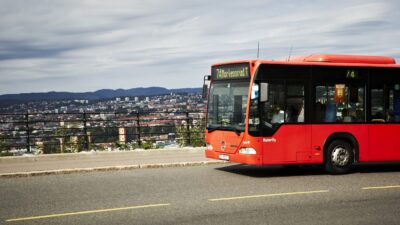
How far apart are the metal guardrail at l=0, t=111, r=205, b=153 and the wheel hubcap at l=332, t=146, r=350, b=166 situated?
7311 millimetres

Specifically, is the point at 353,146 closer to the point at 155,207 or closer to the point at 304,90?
the point at 304,90

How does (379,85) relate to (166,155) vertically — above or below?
above

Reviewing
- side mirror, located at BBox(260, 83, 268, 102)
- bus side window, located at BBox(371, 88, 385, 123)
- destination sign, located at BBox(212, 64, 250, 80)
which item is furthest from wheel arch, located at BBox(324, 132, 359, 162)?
destination sign, located at BBox(212, 64, 250, 80)

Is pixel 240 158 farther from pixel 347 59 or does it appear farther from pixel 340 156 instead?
pixel 347 59

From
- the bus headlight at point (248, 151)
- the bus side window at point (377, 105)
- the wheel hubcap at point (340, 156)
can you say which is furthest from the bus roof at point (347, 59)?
the bus headlight at point (248, 151)

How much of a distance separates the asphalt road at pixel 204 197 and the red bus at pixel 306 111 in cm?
61

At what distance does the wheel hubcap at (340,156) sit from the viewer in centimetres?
1448

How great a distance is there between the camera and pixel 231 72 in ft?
46.7

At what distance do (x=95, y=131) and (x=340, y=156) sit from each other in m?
8.94

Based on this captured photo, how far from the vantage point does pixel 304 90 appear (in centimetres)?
1402

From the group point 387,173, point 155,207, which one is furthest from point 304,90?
point 155,207

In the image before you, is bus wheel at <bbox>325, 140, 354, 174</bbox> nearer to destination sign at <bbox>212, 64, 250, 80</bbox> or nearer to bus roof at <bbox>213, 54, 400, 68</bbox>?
bus roof at <bbox>213, 54, 400, 68</bbox>

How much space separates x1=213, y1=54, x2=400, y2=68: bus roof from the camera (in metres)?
14.1

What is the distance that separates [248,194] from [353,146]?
4918mm
